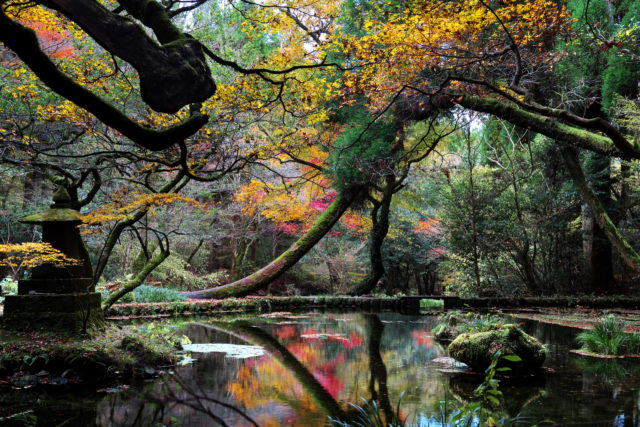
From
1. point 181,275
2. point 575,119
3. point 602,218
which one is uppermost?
point 575,119

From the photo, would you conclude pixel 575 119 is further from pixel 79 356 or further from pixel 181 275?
pixel 181 275

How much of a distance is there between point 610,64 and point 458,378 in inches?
406

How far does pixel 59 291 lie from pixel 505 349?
5918 millimetres

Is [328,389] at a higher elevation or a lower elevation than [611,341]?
lower

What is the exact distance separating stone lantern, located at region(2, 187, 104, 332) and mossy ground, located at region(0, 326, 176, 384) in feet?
0.67

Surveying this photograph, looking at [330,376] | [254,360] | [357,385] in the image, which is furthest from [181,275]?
[357,385]

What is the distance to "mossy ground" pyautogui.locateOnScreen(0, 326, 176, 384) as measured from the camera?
541 centimetres

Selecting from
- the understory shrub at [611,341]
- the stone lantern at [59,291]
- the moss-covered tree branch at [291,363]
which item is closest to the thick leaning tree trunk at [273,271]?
the moss-covered tree branch at [291,363]

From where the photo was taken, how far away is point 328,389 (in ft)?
17.3

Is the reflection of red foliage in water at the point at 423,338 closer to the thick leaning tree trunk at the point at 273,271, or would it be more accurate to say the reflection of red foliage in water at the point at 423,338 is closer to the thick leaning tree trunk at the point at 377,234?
the thick leaning tree trunk at the point at 273,271

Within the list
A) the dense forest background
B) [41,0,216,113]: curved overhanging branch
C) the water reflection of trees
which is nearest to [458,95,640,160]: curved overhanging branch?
the dense forest background

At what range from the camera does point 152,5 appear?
8.80ft

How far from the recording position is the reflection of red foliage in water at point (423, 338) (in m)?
8.79

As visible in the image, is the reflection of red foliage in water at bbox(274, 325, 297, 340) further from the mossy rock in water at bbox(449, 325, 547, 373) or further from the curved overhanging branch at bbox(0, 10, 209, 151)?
the curved overhanging branch at bbox(0, 10, 209, 151)
